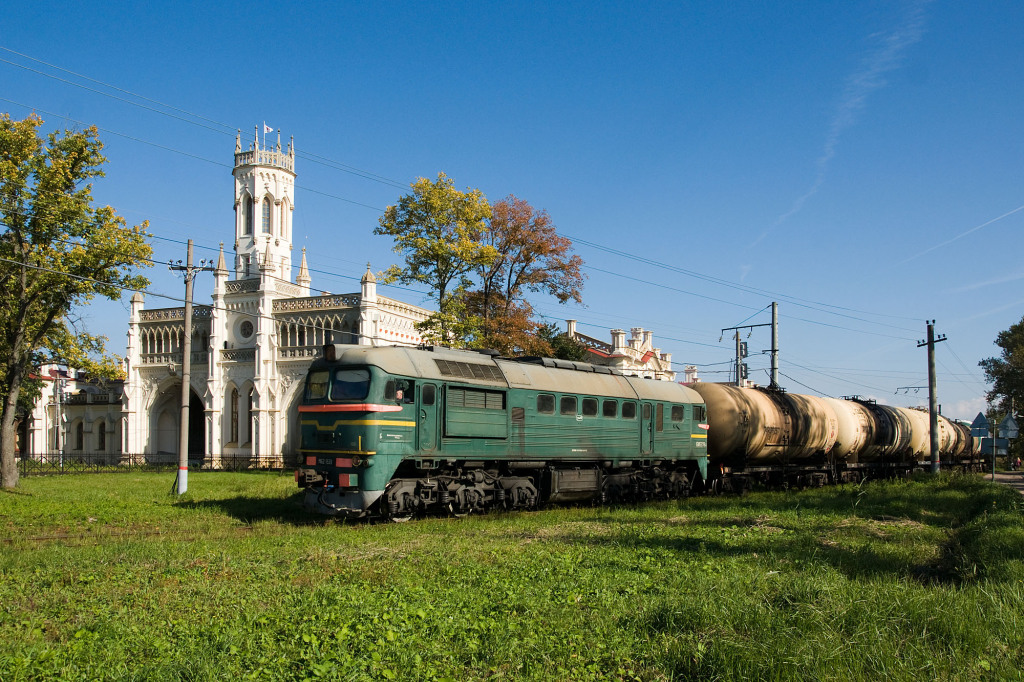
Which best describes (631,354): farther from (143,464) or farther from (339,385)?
(339,385)

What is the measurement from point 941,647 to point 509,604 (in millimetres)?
4584

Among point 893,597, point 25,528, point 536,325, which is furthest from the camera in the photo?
point 536,325

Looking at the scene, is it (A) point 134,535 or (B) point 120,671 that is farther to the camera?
(A) point 134,535

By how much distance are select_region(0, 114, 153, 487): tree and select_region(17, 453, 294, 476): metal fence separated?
17.7 m

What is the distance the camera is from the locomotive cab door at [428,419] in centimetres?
1691

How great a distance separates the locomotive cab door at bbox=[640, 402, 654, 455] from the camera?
23.4 m

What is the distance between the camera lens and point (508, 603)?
9.05 meters

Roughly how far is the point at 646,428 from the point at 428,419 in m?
8.94

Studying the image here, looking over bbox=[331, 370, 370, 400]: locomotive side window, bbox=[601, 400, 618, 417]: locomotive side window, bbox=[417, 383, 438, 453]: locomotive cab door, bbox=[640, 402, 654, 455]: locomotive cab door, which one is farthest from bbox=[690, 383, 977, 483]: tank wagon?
bbox=[331, 370, 370, 400]: locomotive side window

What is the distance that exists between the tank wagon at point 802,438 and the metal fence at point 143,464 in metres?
27.2

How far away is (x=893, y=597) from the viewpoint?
8.95m

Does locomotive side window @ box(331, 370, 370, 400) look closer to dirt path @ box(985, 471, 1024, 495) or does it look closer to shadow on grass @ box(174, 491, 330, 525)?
shadow on grass @ box(174, 491, 330, 525)

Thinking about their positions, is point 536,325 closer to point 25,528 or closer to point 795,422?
point 795,422

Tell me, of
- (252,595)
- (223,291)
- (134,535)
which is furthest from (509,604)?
(223,291)
